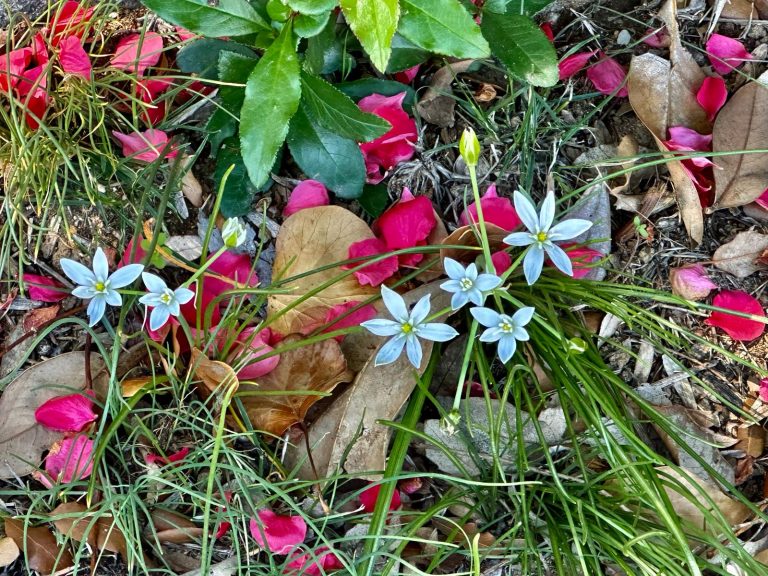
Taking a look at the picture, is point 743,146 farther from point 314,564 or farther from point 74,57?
point 74,57

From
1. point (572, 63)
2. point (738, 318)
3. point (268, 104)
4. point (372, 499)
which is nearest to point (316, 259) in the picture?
point (268, 104)

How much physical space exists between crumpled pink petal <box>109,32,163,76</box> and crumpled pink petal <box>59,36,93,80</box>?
6 centimetres

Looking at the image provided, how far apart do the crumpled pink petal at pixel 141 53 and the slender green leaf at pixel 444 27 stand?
0.58 meters

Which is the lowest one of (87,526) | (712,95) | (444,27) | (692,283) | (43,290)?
(87,526)

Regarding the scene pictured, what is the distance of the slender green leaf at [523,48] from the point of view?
1232 mm

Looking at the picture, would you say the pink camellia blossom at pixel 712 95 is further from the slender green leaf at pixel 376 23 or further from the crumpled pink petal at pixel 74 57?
the crumpled pink petal at pixel 74 57

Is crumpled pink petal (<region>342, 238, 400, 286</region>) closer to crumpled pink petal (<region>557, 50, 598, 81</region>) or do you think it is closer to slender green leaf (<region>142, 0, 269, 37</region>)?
slender green leaf (<region>142, 0, 269, 37</region>)

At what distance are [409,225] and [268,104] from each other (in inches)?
14.2

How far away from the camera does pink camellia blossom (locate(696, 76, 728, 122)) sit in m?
1.46

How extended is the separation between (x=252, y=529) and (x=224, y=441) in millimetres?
162

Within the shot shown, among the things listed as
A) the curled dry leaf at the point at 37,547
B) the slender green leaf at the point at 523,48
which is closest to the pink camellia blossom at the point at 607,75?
the slender green leaf at the point at 523,48

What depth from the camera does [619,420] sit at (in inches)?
45.8

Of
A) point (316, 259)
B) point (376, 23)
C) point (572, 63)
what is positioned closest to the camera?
point (376, 23)

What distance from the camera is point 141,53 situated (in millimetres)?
1445
